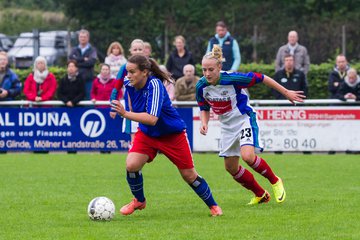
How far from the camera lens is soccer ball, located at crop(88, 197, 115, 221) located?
9430 millimetres

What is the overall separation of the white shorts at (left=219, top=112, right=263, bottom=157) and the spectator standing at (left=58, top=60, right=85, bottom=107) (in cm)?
831

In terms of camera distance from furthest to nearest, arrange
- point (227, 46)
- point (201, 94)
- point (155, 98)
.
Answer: point (227, 46)
point (201, 94)
point (155, 98)

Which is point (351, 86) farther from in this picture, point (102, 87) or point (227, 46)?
point (102, 87)

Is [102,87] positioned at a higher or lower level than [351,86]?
lower

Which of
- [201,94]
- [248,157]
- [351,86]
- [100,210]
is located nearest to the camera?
[100,210]

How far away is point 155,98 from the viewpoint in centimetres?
932

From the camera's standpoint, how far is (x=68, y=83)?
62.3ft

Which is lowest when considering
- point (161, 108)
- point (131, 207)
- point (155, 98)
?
point (131, 207)

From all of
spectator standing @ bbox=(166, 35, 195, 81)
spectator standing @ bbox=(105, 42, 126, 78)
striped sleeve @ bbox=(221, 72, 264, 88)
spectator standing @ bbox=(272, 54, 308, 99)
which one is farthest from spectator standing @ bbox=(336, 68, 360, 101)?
striped sleeve @ bbox=(221, 72, 264, 88)

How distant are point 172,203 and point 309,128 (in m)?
7.68

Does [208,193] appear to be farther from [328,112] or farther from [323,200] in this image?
[328,112]

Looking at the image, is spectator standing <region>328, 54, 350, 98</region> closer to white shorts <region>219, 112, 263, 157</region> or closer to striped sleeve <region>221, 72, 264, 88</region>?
white shorts <region>219, 112, 263, 157</region>

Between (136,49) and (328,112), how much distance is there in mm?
6257

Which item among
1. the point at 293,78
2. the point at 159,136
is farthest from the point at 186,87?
the point at 159,136
